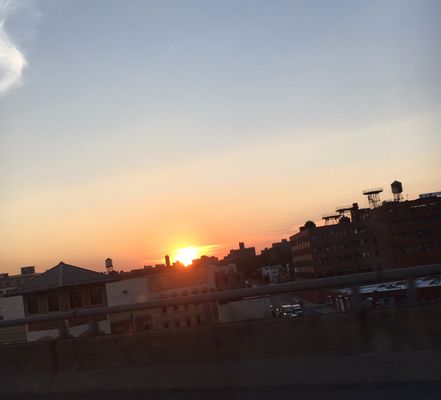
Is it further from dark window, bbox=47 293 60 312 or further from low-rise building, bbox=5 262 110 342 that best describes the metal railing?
dark window, bbox=47 293 60 312

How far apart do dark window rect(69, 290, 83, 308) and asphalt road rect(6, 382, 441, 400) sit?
41587 millimetres

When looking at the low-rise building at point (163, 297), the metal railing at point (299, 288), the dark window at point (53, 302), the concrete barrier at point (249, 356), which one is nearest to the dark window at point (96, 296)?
the low-rise building at point (163, 297)

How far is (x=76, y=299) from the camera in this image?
156 ft

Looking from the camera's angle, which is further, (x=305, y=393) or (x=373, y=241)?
(x=373, y=241)

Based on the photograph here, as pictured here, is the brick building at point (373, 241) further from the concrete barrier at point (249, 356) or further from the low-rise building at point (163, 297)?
the concrete barrier at point (249, 356)

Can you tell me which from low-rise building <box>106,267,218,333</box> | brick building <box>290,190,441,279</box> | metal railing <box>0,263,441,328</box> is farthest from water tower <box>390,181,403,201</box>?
metal railing <box>0,263,441,328</box>

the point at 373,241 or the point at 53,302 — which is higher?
the point at 373,241

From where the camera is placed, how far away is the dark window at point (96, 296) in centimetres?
4866

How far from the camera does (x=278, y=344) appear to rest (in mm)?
6902

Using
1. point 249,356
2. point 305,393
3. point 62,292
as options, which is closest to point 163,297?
point 62,292

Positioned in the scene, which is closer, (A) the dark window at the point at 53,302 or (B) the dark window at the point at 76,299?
(A) the dark window at the point at 53,302

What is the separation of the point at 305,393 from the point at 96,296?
44.7 m

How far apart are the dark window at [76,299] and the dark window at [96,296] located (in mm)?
1069

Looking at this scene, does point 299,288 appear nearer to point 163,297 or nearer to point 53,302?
point 163,297
